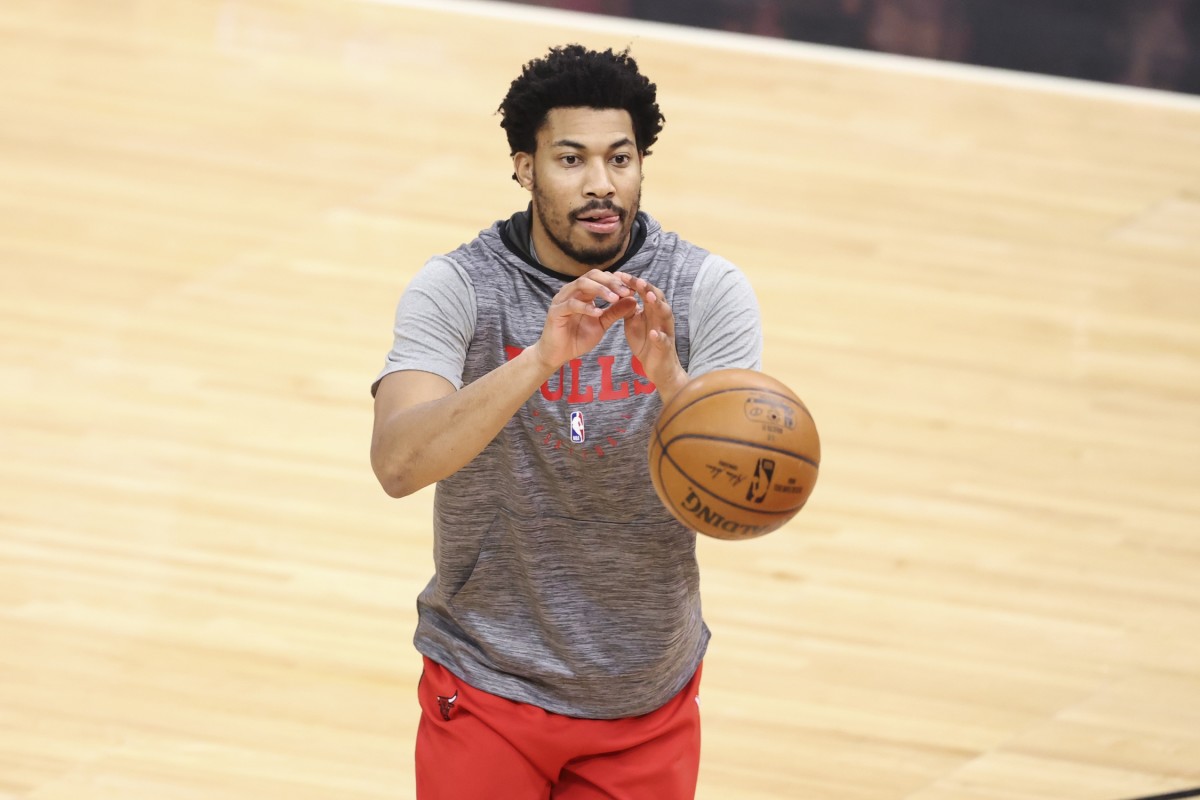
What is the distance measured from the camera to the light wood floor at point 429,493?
167 inches

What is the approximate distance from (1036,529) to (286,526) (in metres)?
2.34

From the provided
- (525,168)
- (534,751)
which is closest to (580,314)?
(525,168)

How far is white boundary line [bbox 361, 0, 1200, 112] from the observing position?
9.03 metres

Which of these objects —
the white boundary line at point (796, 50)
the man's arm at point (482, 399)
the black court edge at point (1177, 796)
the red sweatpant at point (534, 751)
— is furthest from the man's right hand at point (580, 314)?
the white boundary line at point (796, 50)

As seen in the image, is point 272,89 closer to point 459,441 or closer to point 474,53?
point 474,53

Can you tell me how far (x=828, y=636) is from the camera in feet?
15.3

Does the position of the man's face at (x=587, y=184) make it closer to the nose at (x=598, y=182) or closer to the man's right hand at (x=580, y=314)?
the nose at (x=598, y=182)

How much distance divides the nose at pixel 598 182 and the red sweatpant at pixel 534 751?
2.79 ft

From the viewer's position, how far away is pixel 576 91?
103 inches

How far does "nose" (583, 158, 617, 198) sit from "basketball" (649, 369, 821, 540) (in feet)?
1.08

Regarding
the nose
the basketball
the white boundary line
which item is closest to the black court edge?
the basketball

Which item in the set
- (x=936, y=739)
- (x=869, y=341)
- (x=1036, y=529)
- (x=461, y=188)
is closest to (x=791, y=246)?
Answer: (x=869, y=341)

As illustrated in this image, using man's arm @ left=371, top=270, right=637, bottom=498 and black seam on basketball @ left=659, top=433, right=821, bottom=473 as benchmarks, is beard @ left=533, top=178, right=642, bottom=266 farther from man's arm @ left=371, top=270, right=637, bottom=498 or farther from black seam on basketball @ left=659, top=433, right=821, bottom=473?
black seam on basketball @ left=659, top=433, right=821, bottom=473

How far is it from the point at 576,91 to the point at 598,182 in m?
0.17
